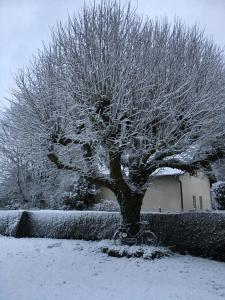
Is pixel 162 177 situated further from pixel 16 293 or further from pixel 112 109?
pixel 16 293

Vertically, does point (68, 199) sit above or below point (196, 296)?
above

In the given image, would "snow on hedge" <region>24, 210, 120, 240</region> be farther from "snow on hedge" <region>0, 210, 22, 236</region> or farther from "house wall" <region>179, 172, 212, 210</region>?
"house wall" <region>179, 172, 212, 210</region>

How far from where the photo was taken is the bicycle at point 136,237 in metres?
11.5

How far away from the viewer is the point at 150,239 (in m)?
11.7

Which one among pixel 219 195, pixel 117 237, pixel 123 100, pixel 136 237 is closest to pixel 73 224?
pixel 117 237

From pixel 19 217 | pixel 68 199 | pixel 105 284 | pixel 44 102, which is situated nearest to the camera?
pixel 105 284

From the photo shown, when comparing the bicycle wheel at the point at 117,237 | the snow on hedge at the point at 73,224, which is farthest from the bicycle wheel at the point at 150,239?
the snow on hedge at the point at 73,224

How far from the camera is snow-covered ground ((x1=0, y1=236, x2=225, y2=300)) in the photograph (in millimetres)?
7370

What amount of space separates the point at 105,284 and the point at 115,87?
17.1ft

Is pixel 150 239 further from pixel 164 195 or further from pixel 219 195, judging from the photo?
pixel 164 195

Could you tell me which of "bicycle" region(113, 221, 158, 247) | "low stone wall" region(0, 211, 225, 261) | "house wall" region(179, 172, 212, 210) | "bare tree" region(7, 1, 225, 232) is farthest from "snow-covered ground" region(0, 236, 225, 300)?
"house wall" region(179, 172, 212, 210)

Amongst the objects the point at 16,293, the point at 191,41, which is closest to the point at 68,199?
the point at 191,41

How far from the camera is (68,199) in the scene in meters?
21.3

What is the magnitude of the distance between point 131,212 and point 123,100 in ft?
12.6
